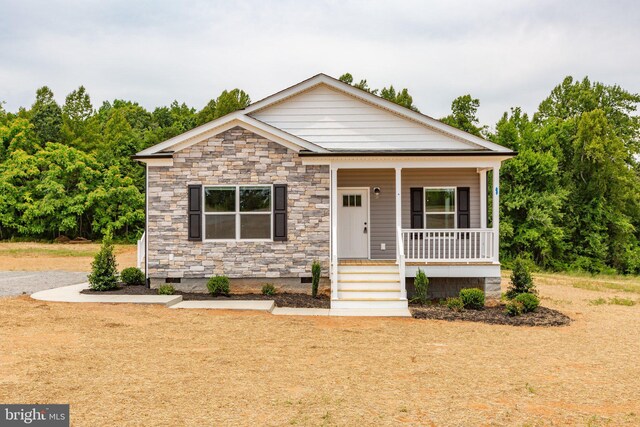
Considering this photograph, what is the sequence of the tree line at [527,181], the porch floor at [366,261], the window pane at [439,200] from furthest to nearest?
the tree line at [527,181] → the window pane at [439,200] → the porch floor at [366,261]

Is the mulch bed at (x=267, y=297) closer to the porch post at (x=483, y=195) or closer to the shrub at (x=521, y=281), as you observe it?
the shrub at (x=521, y=281)

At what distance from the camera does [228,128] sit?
1487cm

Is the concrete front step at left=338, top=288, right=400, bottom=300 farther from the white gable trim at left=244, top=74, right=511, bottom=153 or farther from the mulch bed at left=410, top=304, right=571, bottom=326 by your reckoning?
the white gable trim at left=244, top=74, right=511, bottom=153

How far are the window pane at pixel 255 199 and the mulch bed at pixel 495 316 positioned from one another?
467 centimetres

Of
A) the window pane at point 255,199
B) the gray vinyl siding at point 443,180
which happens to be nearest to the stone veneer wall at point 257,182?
the window pane at point 255,199

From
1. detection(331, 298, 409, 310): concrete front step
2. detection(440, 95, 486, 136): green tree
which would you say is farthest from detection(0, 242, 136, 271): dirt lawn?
detection(440, 95, 486, 136): green tree

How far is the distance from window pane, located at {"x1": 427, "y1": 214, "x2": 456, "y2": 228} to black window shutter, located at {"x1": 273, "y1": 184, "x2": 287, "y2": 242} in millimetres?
4428

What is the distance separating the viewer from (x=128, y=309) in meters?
12.7

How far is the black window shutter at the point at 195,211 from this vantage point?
14.9 m

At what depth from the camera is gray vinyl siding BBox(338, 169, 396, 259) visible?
54.5ft

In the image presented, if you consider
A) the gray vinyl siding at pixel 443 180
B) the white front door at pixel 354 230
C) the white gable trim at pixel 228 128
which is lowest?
the white front door at pixel 354 230

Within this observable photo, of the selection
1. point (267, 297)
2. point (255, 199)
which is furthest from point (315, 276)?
point (255, 199)

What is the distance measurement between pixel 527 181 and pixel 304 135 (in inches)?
916

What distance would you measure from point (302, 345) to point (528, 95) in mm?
39849
